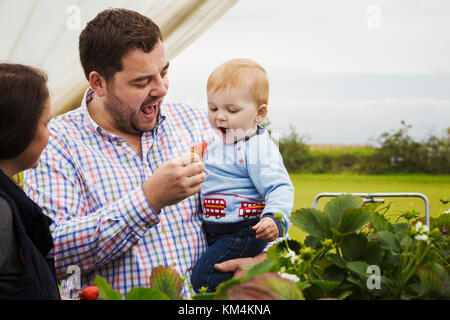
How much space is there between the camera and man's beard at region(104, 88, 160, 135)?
57.5 inches

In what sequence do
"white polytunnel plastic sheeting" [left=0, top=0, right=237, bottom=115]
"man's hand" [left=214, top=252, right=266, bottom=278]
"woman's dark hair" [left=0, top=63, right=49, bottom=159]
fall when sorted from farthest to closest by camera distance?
1. "white polytunnel plastic sheeting" [left=0, top=0, right=237, bottom=115]
2. "man's hand" [left=214, top=252, right=266, bottom=278]
3. "woman's dark hair" [left=0, top=63, right=49, bottom=159]

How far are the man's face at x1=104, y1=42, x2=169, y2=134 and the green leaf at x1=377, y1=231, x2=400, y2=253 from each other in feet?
2.97

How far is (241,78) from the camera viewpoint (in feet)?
4.66

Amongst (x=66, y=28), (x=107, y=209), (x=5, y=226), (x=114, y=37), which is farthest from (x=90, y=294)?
(x=66, y=28)

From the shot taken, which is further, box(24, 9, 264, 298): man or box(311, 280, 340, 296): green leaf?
box(24, 9, 264, 298): man

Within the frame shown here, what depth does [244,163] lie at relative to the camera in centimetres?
144

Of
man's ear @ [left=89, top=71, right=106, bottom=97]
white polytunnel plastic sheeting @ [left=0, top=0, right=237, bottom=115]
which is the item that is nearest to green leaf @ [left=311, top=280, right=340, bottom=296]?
man's ear @ [left=89, top=71, right=106, bottom=97]

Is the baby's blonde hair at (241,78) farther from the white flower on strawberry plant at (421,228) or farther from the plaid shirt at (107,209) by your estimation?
the white flower on strawberry plant at (421,228)

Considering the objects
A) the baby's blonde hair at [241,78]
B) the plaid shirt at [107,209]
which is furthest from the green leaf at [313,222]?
the baby's blonde hair at [241,78]

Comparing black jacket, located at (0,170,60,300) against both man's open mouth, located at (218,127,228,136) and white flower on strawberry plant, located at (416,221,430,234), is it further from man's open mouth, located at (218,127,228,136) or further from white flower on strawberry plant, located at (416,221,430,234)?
man's open mouth, located at (218,127,228,136)

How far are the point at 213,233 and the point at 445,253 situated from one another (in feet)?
2.47

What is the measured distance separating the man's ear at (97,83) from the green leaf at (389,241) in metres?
1.05
